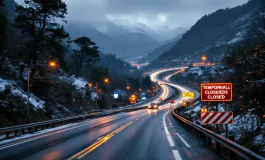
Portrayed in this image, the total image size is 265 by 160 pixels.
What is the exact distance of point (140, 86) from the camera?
518ft

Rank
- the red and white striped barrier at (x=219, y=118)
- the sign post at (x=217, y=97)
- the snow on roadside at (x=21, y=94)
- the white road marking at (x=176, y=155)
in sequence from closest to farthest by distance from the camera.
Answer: the white road marking at (x=176, y=155), the red and white striped barrier at (x=219, y=118), the sign post at (x=217, y=97), the snow on roadside at (x=21, y=94)

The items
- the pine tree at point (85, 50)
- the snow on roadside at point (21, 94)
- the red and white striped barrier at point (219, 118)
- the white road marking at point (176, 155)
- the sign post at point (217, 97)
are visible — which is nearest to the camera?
the white road marking at point (176, 155)

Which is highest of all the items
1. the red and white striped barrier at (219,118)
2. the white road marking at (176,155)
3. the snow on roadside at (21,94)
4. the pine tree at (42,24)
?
the pine tree at (42,24)

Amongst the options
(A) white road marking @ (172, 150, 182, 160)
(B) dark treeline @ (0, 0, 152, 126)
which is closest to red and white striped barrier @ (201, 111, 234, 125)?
(A) white road marking @ (172, 150, 182, 160)

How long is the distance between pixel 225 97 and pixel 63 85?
4180cm

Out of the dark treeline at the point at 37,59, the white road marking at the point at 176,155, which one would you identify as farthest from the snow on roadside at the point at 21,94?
the white road marking at the point at 176,155

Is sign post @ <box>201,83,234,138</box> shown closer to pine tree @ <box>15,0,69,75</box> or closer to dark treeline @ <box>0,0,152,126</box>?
dark treeline @ <box>0,0,152,126</box>

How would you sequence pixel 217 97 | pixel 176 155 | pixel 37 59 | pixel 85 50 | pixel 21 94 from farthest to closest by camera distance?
1. pixel 85 50
2. pixel 37 59
3. pixel 21 94
4. pixel 217 97
5. pixel 176 155

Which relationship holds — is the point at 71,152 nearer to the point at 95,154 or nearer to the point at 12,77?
the point at 95,154

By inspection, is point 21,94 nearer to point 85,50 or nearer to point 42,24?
point 42,24

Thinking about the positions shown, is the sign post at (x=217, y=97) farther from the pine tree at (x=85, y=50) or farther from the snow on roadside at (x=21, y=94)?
the pine tree at (x=85, y=50)

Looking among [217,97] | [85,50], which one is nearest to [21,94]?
[217,97]

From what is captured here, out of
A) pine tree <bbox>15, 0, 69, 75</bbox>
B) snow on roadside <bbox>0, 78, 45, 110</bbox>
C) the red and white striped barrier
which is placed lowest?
the red and white striped barrier

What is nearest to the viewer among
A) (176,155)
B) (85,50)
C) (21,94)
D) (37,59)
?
(176,155)
